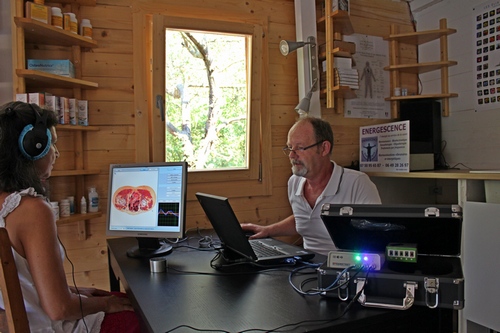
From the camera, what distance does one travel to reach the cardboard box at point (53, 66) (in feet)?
7.34

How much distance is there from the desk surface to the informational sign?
164 centimetres

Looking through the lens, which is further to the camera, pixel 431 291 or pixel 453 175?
pixel 453 175

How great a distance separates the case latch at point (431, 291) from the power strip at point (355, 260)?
0.42 ft

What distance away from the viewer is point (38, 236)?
1.16 meters

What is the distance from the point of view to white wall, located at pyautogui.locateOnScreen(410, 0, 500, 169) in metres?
2.91

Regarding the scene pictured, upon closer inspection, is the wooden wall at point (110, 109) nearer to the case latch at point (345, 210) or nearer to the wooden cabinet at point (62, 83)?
the wooden cabinet at point (62, 83)

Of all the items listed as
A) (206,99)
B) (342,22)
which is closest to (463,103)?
(342,22)

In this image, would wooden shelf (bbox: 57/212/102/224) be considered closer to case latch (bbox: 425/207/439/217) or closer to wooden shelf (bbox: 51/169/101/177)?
wooden shelf (bbox: 51/169/101/177)

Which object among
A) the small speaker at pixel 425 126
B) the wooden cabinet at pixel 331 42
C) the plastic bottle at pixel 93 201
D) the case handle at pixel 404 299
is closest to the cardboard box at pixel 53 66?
the plastic bottle at pixel 93 201

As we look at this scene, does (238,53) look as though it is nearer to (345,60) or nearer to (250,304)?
(345,60)

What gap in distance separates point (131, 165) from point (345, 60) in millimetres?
1862

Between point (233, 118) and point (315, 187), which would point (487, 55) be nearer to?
point (315, 187)

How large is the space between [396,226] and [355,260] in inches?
6.0

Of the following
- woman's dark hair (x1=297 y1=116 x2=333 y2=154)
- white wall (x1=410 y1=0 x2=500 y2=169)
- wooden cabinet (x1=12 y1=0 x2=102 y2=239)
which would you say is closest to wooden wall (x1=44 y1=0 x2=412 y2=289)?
wooden cabinet (x1=12 y1=0 x2=102 y2=239)
